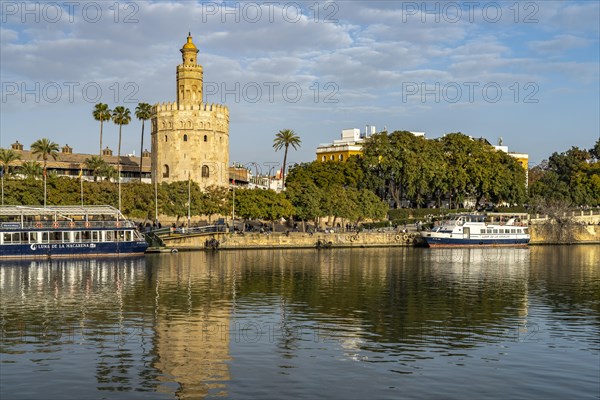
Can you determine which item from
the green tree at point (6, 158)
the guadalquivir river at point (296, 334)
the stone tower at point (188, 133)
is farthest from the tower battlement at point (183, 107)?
the guadalquivir river at point (296, 334)

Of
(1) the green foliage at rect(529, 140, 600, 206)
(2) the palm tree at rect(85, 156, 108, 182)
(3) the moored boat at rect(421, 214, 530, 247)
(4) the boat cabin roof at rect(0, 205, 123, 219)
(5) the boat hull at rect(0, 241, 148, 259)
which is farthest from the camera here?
(1) the green foliage at rect(529, 140, 600, 206)

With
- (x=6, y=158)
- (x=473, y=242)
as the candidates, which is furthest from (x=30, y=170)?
(x=473, y=242)

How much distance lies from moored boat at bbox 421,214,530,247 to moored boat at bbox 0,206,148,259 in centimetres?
3585

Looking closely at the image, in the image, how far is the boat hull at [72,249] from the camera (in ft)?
216

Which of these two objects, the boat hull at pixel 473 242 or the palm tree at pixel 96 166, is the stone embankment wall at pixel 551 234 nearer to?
the boat hull at pixel 473 242

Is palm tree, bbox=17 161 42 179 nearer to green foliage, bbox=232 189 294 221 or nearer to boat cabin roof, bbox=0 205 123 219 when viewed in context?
boat cabin roof, bbox=0 205 123 219

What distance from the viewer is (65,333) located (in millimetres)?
30141

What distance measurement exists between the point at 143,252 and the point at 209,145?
1090 inches

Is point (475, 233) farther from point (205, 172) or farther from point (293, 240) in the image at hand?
point (205, 172)

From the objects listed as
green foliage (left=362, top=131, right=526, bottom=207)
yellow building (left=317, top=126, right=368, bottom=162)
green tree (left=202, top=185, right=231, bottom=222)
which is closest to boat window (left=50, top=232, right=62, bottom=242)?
green tree (left=202, top=185, right=231, bottom=222)

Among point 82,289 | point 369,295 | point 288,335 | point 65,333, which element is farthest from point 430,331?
point 82,289

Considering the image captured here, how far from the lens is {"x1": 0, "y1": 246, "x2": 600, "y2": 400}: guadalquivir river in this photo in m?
22.6

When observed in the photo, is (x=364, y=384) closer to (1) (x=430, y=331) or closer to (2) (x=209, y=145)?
(1) (x=430, y=331)

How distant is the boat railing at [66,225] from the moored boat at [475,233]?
3699 cm
